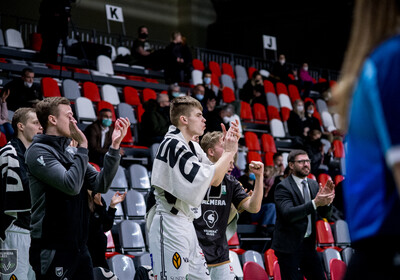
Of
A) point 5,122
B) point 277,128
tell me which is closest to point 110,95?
point 5,122

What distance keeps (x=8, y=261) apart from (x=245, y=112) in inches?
368

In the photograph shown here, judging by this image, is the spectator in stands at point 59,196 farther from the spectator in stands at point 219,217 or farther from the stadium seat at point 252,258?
the stadium seat at point 252,258

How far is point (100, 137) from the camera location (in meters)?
9.05

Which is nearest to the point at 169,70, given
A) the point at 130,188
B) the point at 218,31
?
the point at 130,188

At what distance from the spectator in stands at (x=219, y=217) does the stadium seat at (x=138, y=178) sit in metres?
3.50

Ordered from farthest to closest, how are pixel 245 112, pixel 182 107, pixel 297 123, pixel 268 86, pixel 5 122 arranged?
pixel 268 86, pixel 245 112, pixel 297 123, pixel 5 122, pixel 182 107

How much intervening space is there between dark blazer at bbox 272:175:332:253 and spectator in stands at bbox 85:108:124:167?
12.1 ft

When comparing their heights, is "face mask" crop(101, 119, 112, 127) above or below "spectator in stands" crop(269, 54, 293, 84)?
below

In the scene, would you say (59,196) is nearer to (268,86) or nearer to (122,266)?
(122,266)

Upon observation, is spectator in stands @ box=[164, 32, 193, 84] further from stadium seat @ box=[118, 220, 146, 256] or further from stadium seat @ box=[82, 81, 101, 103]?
stadium seat @ box=[118, 220, 146, 256]

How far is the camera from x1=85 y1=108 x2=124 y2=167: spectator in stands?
8859 mm

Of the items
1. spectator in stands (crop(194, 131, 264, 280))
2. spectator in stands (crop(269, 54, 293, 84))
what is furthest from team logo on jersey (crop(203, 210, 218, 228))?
spectator in stands (crop(269, 54, 293, 84))

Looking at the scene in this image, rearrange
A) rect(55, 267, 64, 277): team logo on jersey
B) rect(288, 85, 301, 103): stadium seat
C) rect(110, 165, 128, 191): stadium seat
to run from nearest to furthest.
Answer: rect(55, 267, 64, 277): team logo on jersey < rect(110, 165, 128, 191): stadium seat < rect(288, 85, 301, 103): stadium seat

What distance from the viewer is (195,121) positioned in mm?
4371
